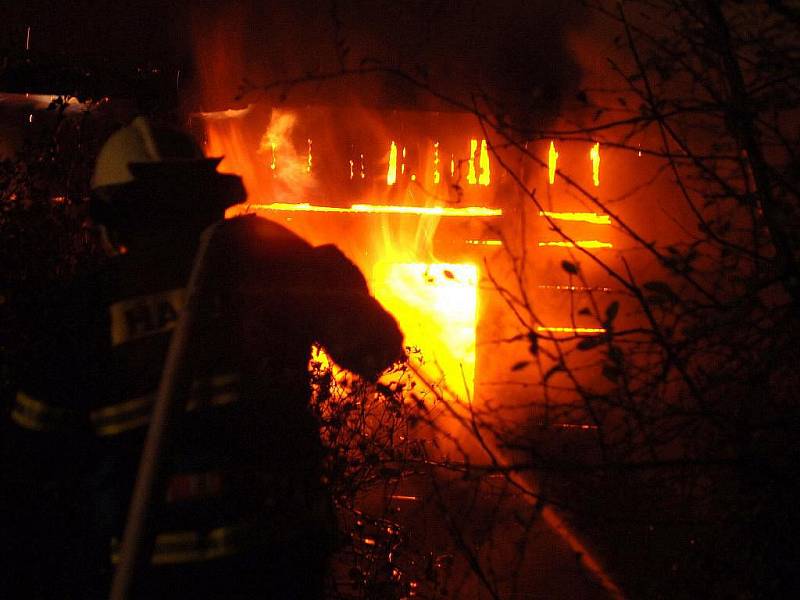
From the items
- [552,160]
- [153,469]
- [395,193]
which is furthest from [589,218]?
[153,469]

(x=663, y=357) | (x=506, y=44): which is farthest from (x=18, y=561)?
(x=506, y=44)

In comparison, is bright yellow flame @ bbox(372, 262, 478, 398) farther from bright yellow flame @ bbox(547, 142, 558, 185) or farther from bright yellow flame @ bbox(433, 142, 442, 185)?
bright yellow flame @ bbox(547, 142, 558, 185)

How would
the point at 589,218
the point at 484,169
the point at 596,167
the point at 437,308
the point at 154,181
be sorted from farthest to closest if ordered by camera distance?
the point at 484,169 → the point at 437,308 → the point at 596,167 → the point at 589,218 → the point at 154,181

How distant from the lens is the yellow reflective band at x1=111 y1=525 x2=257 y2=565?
2035 millimetres

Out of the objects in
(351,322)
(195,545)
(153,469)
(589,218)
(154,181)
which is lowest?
(195,545)

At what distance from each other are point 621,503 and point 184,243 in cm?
174

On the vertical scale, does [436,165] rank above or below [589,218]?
above

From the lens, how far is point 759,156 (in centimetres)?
249

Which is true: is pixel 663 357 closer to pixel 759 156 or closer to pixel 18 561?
pixel 759 156

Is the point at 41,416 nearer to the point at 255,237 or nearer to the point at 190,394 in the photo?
the point at 190,394

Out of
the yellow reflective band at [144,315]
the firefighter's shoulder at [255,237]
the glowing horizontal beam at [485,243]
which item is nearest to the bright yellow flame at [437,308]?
the glowing horizontal beam at [485,243]

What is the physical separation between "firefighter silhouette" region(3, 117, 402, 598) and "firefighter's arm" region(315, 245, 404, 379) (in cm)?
3

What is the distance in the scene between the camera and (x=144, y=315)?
2.10 metres

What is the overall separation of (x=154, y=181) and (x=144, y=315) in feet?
1.24
